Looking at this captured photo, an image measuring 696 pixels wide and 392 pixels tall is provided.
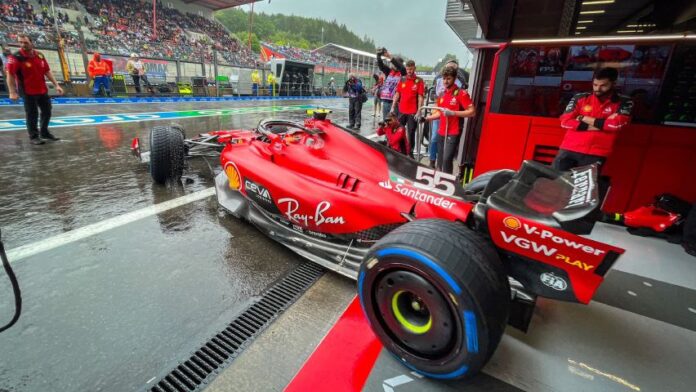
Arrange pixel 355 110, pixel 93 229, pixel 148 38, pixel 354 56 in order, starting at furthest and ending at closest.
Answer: pixel 354 56, pixel 148 38, pixel 355 110, pixel 93 229

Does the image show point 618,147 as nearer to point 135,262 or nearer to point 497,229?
point 497,229

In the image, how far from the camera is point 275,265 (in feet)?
8.64

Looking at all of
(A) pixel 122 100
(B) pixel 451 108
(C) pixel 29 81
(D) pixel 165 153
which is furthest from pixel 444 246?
(A) pixel 122 100

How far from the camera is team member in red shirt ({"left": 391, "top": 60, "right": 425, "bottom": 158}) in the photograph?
19.1 feet

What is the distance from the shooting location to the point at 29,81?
5547 millimetres

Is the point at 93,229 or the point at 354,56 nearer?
the point at 93,229

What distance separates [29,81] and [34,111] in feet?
1.59

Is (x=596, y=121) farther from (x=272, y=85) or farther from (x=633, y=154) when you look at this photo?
(x=272, y=85)

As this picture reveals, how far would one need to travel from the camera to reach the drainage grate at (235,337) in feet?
5.17

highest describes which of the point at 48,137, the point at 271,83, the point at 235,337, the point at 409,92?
the point at 271,83

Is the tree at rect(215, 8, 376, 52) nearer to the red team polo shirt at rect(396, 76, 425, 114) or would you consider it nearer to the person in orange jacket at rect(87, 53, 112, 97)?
the person in orange jacket at rect(87, 53, 112, 97)

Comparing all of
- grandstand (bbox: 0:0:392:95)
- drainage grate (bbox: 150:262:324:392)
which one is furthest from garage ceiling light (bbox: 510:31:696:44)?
grandstand (bbox: 0:0:392:95)

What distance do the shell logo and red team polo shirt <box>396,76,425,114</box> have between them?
4.70 meters

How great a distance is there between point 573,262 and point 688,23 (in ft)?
23.0
